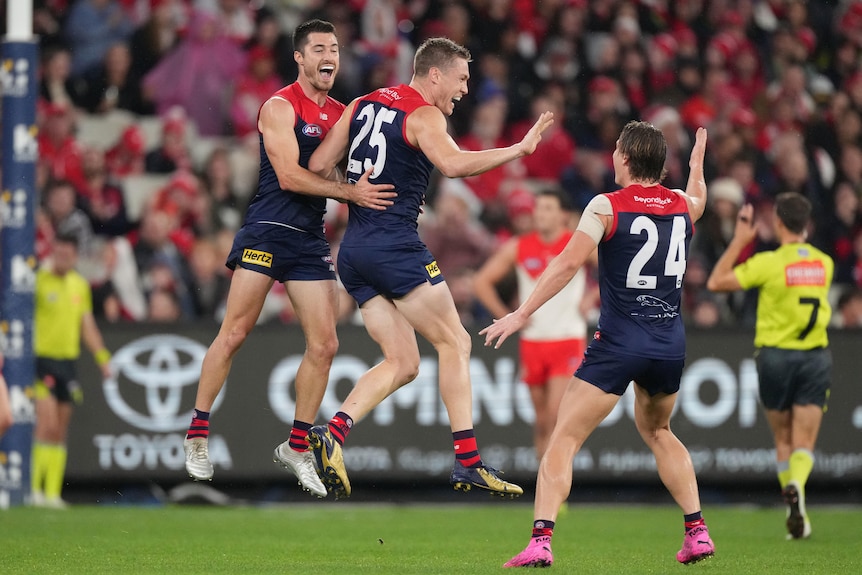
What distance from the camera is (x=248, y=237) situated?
898cm

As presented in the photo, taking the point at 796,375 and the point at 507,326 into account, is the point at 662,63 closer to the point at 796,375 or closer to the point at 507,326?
the point at 796,375

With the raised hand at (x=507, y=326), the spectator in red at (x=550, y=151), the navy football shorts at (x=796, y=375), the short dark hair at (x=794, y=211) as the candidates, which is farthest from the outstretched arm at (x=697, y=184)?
the spectator in red at (x=550, y=151)

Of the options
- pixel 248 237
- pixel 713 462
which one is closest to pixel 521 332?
pixel 713 462

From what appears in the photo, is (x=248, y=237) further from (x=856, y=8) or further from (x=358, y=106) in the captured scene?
(x=856, y=8)

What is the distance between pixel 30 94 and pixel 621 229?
7.50 meters

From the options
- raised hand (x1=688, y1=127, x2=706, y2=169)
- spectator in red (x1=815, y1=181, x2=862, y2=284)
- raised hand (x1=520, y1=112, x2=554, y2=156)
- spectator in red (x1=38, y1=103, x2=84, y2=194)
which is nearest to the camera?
raised hand (x1=520, y1=112, x2=554, y2=156)

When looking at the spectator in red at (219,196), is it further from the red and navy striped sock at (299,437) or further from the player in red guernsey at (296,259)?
the red and navy striped sock at (299,437)

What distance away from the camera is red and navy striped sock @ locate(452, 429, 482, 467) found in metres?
8.27

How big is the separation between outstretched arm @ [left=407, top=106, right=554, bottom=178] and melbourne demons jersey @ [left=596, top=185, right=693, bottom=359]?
601 millimetres

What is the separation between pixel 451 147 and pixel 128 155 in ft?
30.1

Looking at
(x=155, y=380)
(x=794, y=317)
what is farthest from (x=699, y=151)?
(x=155, y=380)

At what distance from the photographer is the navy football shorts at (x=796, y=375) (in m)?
10.8

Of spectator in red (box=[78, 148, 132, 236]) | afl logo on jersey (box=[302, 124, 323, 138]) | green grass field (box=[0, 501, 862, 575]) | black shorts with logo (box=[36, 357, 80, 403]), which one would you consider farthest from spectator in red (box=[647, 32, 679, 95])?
afl logo on jersey (box=[302, 124, 323, 138])

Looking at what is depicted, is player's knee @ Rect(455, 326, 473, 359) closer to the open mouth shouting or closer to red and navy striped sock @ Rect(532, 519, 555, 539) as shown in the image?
red and navy striped sock @ Rect(532, 519, 555, 539)
